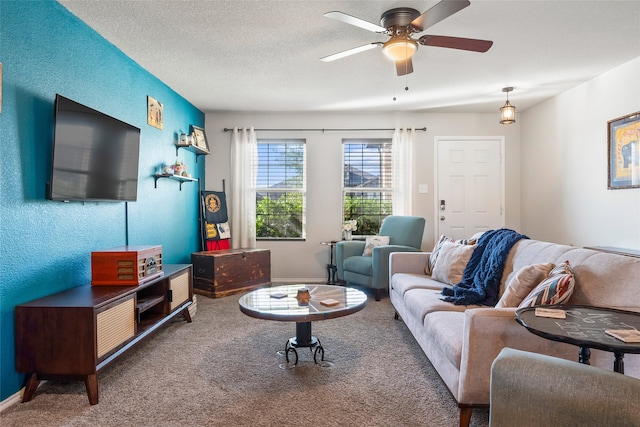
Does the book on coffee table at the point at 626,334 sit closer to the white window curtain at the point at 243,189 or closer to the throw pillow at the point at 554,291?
the throw pillow at the point at 554,291

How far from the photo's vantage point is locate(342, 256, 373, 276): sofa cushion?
4254 millimetres

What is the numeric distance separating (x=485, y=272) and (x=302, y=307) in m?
1.30

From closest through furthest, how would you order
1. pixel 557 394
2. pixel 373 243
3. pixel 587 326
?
1. pixel 557 394
2. pixel 587 326
3. pixel 373 243

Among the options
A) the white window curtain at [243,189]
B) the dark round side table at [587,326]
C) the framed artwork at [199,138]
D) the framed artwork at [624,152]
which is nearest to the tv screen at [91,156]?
the framed artwork at [199,138]

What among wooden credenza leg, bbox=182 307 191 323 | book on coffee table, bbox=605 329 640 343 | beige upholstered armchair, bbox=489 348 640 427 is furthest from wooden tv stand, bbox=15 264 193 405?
book on coffee table, bbox=605 329 640 343

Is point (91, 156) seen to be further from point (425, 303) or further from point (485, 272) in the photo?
point (485, 272)

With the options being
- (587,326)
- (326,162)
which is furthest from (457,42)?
(326,162)

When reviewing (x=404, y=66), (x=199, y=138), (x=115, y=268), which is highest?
(x=404, y=66)

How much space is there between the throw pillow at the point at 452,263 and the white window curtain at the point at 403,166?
200cm

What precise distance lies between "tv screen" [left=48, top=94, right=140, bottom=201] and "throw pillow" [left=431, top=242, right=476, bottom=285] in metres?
2.70

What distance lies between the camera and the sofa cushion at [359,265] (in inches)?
167

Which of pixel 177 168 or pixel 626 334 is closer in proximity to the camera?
pixel 626 334

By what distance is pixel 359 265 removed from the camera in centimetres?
437

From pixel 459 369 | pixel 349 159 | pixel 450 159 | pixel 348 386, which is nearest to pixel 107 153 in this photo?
pixel 348 386
